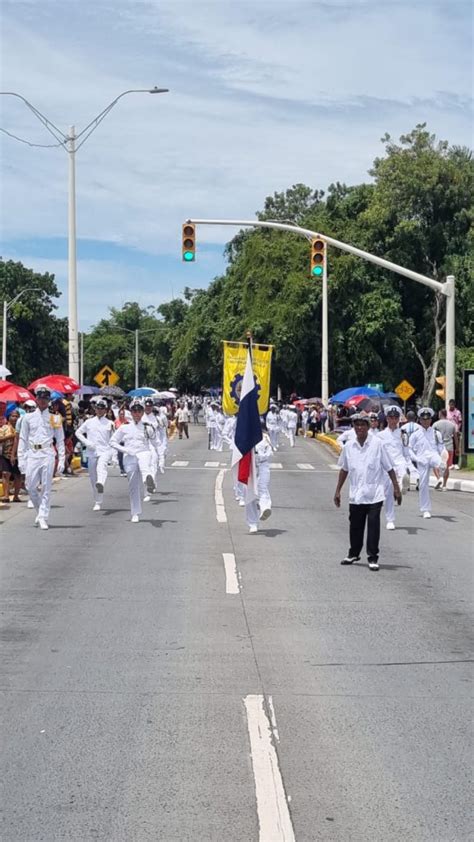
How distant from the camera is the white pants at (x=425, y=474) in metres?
19.2

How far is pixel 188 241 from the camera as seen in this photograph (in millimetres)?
25797

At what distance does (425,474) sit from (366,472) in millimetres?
6878

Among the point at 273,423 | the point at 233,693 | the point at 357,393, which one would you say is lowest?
the point at 233,693

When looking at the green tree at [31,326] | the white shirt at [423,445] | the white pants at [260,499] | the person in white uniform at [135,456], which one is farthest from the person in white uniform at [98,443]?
the green tree at [31,326]

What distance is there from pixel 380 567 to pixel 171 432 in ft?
144

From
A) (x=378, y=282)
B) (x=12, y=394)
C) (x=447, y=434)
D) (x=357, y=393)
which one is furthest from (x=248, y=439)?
(x=378, y=282)

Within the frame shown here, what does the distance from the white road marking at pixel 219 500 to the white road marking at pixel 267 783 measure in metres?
11.4

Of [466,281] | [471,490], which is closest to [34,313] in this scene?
[466,281]

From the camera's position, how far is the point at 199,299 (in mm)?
76438

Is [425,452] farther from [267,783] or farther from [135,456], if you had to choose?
[267,783]

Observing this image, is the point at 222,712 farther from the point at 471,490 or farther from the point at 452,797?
the point at 471,490

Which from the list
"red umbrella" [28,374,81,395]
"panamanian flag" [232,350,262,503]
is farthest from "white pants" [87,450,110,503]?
"red umbrella" [28,374,81,395]

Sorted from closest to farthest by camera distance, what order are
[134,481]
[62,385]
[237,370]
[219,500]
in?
[134,481] < [219,500] < [237,370] < [62,385]

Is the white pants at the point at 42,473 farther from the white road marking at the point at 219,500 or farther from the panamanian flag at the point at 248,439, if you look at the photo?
the white road marking at the point at 219,500
